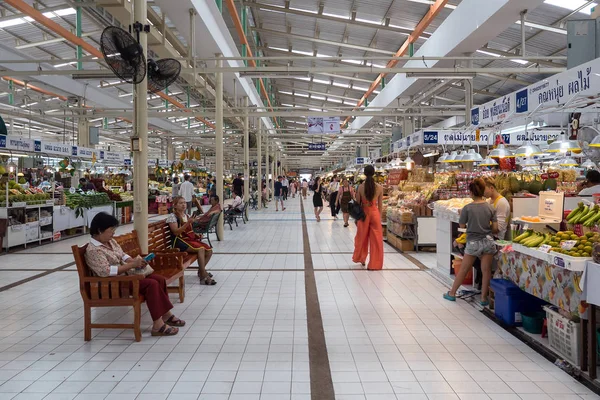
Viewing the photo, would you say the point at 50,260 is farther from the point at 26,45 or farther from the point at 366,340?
the point at 26,45

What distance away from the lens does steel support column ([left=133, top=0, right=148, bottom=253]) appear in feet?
18.5

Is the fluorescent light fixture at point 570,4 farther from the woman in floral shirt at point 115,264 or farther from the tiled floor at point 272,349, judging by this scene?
the woman in floral shirt at point 115,264

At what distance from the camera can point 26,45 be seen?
1333 cm

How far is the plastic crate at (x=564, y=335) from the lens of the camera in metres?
3.64

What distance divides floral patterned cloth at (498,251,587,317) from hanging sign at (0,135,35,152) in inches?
386

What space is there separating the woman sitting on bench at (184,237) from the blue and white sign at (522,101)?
4842 millimetres

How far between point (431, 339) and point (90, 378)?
2950mm

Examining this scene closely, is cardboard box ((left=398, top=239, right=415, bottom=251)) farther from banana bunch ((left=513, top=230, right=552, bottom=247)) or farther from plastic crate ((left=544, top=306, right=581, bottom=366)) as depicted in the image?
plastic crate ((left=544, top=306, right=581, bottom=366))

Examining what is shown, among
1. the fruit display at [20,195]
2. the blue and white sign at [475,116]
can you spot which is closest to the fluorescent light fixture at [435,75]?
the blue and white sign at [475,116]

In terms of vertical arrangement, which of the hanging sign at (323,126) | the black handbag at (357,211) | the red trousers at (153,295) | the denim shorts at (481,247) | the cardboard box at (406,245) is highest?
the hanging sign at (323,126)

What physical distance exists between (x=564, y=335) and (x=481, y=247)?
1556mm

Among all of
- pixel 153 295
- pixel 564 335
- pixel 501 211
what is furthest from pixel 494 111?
pixel 153 295

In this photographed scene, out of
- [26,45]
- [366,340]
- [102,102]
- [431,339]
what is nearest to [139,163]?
[366,340]

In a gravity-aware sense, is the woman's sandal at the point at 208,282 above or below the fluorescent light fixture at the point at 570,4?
below
